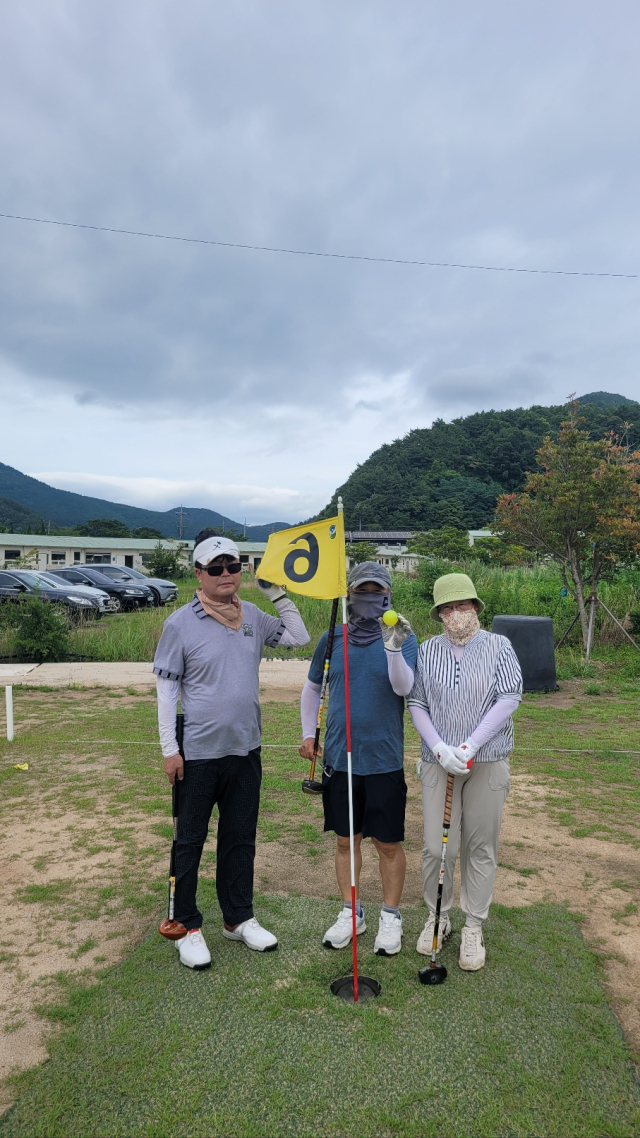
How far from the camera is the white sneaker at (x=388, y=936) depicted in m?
3.32

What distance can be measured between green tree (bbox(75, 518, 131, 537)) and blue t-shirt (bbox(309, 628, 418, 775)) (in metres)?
80.5

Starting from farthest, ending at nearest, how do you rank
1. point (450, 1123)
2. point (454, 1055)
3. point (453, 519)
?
point (453, 519) < point (454, 1055) < point (450, 1123)

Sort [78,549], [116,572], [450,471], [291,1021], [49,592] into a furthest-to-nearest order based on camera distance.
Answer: [450,471] → [78,549] → [116,572] → [49,592] → [291,1021]

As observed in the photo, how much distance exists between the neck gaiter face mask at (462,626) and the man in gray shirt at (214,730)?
897mm

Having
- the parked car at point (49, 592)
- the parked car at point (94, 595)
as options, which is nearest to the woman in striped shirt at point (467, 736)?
the parked car at point (49, 592)

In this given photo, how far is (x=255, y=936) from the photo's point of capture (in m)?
3.38

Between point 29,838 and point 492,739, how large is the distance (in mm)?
3355

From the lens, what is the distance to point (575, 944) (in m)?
3.49

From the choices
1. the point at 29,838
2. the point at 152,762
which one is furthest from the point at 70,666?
the point at 29,838

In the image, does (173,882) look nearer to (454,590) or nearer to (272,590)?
(272,590)

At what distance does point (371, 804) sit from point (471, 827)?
0.44 meters

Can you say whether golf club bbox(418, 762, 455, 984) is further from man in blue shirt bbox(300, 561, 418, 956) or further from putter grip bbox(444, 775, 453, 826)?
man in blue shirt bbox(300, 561, 418, 956)

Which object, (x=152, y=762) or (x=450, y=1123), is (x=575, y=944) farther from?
(x=152, y=762)

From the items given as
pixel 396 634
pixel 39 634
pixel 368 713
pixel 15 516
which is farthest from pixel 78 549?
pixel 15 516
